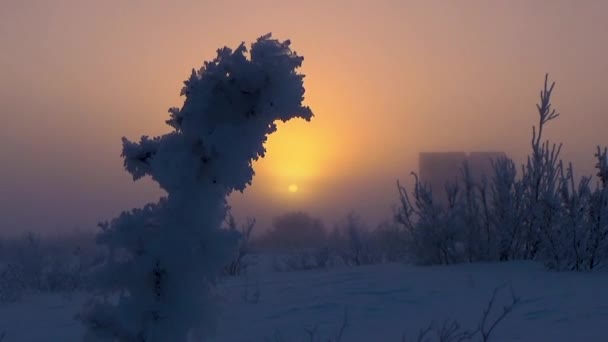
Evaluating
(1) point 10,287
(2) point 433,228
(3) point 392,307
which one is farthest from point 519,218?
(1) point 10,287

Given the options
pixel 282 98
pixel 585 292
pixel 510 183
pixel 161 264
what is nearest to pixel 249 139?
pixel 282 98

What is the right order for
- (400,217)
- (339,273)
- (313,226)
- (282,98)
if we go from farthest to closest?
(313,226) < (400,217) < (339,273) < (282,98)

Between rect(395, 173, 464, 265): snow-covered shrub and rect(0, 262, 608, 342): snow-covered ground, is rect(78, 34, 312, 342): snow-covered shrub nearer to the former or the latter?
rect(0, 262, 608, 342): snow-covered ground

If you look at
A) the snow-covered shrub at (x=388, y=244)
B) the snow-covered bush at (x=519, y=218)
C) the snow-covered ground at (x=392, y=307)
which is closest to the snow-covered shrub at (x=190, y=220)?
the snow-covered ground at (x=392, y=307)

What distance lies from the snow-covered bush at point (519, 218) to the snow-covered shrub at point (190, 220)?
533 centimetres

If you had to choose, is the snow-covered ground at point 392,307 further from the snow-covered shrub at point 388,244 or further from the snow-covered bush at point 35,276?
the snow-covered shrub at point 388,244

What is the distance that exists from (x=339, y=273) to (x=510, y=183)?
283 centimetres

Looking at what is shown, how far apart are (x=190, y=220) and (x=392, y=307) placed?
3.27 m

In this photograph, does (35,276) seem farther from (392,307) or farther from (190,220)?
(190,220)

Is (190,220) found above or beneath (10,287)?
above

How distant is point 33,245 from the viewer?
13.4 meters

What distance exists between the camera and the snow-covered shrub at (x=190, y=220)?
2.04 meters

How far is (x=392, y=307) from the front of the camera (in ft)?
16.6

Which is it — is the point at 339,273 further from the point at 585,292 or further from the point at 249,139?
the point at 249,139
